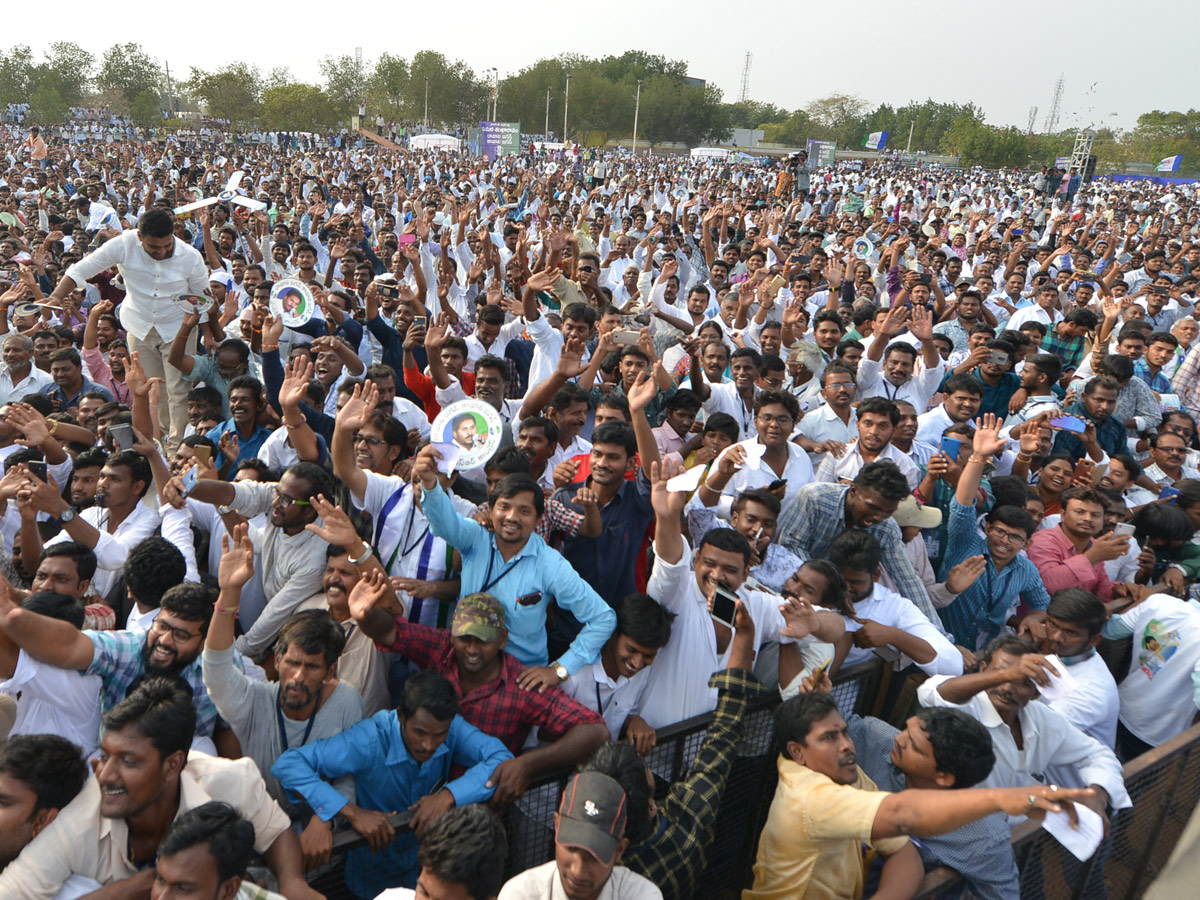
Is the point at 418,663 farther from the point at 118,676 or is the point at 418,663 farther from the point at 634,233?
the point at 634,233

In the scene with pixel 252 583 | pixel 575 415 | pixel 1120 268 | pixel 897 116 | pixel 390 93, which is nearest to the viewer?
pixel 252 583

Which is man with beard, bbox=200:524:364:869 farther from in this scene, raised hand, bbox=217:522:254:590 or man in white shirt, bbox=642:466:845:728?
man in white shirt, bbox=642:466:845:728

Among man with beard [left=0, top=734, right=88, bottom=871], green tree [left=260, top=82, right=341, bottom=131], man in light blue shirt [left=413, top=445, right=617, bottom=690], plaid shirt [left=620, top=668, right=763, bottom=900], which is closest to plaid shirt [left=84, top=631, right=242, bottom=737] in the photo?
man with beard [left=0, top=734, right=88, bottom=871]

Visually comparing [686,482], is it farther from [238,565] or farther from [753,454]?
[238,565]

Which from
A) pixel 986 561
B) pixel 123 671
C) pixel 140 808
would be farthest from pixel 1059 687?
pixel 123 671

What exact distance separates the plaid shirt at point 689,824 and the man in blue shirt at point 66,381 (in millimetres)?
5080

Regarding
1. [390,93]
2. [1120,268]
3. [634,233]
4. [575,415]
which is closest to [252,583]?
[575,415]

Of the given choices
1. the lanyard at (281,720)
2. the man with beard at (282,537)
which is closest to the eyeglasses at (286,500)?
the man with beard at (282,537)

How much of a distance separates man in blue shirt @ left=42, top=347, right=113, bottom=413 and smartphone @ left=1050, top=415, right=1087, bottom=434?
668cm

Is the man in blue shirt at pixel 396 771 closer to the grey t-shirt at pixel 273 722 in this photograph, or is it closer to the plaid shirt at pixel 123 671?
the grey t-shirt at pixel 273 722

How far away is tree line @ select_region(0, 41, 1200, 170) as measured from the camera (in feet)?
159

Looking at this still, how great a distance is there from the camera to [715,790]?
100.0 inches

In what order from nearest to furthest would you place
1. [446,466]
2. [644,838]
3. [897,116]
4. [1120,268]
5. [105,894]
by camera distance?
[105,894], [644,838], [446,466], [1120,268], [897,116]

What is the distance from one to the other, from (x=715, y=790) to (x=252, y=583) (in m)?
2.39
